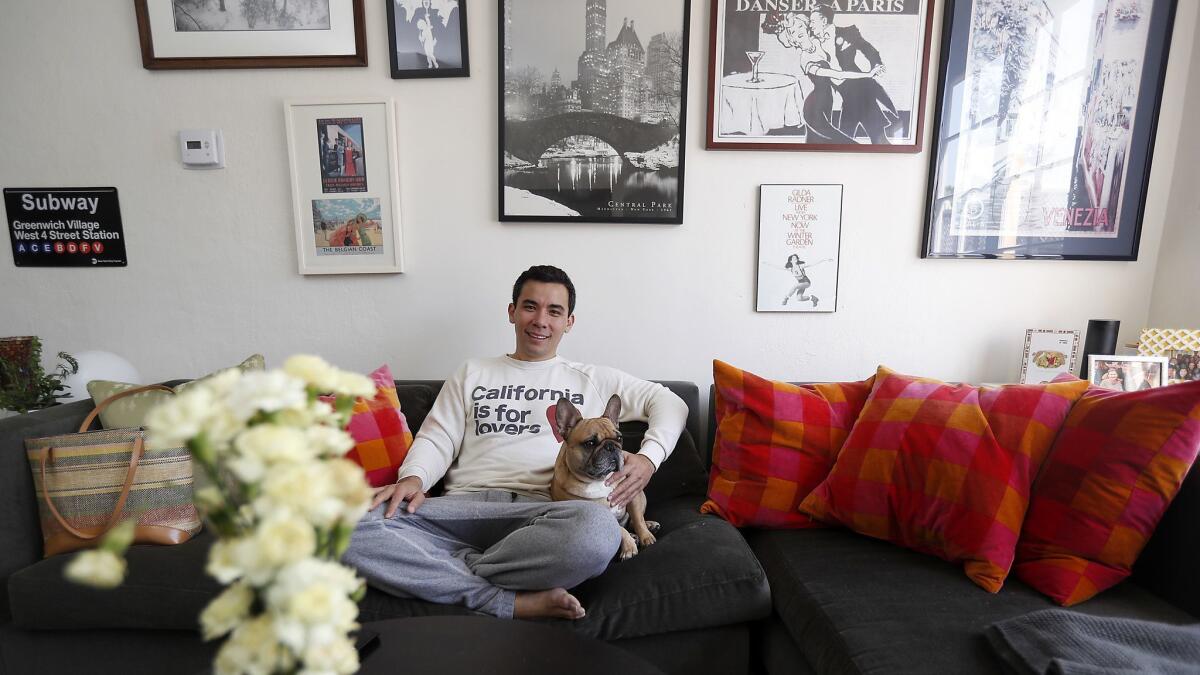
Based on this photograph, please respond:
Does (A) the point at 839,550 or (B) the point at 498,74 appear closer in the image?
(A) the point at 839,550

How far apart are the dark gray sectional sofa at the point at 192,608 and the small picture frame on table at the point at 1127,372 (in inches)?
53.4

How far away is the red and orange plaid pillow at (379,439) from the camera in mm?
1458

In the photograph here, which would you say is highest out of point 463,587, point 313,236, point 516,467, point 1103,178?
point 1103,178

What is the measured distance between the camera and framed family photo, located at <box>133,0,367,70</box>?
1.73m

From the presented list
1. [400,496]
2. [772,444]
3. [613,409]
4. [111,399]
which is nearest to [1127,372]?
[772,444]

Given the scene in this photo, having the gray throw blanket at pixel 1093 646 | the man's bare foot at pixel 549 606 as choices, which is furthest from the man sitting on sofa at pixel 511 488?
the gray throw blanket at pixel 1093 646

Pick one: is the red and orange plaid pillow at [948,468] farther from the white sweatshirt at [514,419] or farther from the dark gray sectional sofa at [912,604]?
the white sweatshirt at [514,419]

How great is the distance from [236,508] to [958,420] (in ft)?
4.76

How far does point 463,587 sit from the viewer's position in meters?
1.08

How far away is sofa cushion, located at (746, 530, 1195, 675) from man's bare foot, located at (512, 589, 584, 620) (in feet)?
1.59

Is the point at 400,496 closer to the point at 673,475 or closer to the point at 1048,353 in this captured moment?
the point at 673,475

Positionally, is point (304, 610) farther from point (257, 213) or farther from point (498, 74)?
point (257, 213)

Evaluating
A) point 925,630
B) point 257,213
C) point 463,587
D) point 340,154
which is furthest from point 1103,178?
point 257,213

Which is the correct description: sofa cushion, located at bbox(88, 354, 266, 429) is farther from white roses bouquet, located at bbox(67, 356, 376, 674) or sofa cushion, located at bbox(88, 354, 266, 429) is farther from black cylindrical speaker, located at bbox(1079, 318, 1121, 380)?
black cylindrical speaker, located at bbox(1079, 318, 1121, 380)
